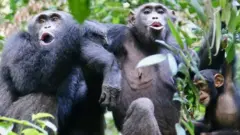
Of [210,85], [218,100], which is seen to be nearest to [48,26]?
[210,85]

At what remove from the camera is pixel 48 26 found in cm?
532

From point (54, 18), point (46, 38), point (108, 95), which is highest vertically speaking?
point (54, 18)

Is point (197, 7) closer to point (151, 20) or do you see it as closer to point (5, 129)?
point (5, 129)

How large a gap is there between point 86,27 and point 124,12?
1033 millimetres

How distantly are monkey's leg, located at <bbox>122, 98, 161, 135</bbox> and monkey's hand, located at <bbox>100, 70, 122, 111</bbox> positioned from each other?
21cm

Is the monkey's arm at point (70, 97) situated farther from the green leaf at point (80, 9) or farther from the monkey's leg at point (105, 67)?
the green leaf at point (80, 9)

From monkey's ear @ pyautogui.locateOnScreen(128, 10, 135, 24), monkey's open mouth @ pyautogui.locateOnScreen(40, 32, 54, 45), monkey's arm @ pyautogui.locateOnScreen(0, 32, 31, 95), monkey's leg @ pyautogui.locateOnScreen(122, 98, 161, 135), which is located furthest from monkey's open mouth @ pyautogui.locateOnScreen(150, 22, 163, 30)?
monkey's arm @ pyautogui.locateOnScreen(0, 32, 31, 95)

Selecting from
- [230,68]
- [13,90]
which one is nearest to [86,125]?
[13,90]

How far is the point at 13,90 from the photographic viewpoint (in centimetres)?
554

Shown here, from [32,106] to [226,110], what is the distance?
84.2 inches

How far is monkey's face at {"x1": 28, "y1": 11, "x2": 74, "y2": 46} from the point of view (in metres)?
5.24

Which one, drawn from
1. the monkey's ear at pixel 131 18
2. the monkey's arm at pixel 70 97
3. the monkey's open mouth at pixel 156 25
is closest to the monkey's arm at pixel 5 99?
the monkey's arm at pixel 70 97

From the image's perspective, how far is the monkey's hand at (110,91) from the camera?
4734mm

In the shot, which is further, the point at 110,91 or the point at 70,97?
the point at 70,97
